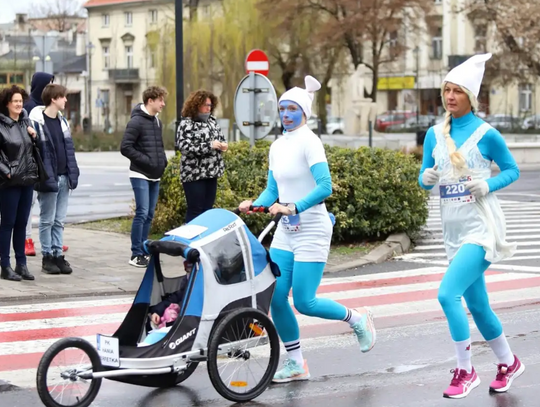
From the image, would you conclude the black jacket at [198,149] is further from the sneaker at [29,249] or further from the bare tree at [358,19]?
the bare tree at [358,19]

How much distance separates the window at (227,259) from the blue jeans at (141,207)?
5324 mm

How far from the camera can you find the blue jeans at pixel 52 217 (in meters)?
10.7

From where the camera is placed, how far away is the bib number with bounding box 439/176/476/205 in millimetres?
6004

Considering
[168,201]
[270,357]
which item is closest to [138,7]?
[168,201]

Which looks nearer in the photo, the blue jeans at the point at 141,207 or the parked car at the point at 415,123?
the blue jeans at the point at 141,207

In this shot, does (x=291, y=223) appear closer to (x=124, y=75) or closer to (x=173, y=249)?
(x=173, y=249)

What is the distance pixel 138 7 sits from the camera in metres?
89.1

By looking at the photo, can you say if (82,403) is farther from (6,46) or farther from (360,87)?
(6,46)

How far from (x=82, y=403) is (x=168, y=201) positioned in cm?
804

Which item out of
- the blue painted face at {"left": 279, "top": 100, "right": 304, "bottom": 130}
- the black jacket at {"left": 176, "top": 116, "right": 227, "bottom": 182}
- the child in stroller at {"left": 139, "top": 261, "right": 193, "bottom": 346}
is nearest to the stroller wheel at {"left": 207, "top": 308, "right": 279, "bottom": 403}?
the child in stroller at {"left": 139, "top": 261, "right": 193, "bottom": 346}

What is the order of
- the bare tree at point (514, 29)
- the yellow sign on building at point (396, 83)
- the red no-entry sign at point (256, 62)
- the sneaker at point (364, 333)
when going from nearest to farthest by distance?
the sneaker at point (364, 333), the red no-entry sign at point (256, 62), the bare tree at point (514, 29), the yellow sign on building at point (396, 83)

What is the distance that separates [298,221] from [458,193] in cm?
99

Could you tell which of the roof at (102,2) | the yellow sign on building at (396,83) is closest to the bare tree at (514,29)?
the yellow sign on building at (396,83)

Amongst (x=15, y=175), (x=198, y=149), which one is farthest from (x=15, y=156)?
(x=198, y=149)
